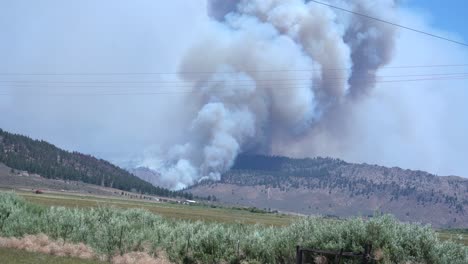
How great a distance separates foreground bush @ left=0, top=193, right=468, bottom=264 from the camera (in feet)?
92.7

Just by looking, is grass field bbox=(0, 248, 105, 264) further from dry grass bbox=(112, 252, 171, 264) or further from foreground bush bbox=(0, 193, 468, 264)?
foreground bush bbox=(0, 193, 468, 264)

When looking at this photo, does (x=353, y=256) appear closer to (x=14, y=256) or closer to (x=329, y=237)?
(x=329, y=237)

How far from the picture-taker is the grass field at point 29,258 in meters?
28.8

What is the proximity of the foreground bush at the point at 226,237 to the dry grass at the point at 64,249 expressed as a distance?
0.86 metres

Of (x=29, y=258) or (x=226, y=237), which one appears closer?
(x=29, y=258)

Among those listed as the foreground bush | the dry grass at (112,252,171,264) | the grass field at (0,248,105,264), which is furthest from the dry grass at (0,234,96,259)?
the dry grass at (112,252,171,264)

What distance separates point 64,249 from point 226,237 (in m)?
9.87

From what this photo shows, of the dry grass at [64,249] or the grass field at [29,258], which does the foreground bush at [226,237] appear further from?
the grass field at [29,258]

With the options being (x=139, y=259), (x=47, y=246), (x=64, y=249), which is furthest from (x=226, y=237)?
(x=47, y=246)

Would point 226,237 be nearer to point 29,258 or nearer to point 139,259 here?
point 139,259

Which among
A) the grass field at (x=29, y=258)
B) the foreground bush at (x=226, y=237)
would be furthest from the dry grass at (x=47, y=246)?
the grass field at (x=29, y=258)

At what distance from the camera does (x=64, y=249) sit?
113 feet

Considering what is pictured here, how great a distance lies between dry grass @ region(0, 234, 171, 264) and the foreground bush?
86cm

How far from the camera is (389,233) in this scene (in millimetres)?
28406
